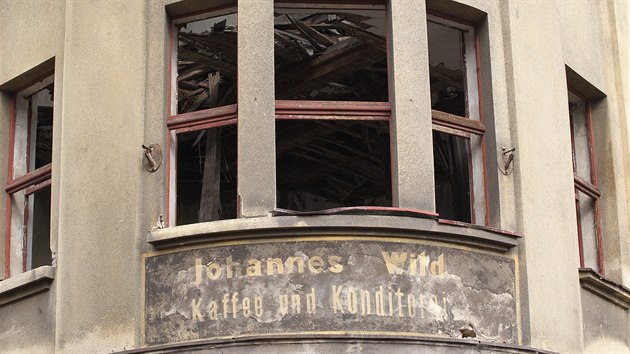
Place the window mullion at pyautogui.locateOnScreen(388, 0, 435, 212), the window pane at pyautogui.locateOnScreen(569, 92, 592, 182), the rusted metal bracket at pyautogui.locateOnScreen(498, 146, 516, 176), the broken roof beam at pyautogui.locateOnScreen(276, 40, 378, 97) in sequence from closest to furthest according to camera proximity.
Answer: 1. the window mullion at pyautogui.locateOnScreen(388, 0, 435, 212)
2. the rusted metal bracket at pyautogui.locateOnScreen(498, 146, 516, 176)
3. the broken roof beam at pyautogui.locateOnScreen(276, 40, 378, 97)
4. the window pane at pyautogui.locateOnScreen(569, 92, 592, 182)

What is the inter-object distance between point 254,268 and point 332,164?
22.1 ft

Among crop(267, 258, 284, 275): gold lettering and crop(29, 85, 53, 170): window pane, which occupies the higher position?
crop(29, 85, 53, 170): window pane

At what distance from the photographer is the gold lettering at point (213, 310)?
14.5 m

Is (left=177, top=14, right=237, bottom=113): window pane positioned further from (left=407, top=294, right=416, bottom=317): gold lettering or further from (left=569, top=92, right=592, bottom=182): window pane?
(left=569, top=92, right=592, bottom=182): window pane

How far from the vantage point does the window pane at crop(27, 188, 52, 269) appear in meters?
17.2

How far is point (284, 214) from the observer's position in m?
14.5

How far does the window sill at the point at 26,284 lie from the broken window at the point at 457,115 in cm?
404

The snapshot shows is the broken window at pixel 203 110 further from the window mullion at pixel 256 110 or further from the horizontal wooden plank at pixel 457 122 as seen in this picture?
the horizontal wooden plank at pixel 457 122

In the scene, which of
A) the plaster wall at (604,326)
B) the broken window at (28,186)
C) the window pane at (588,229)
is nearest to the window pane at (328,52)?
the broken window at (28,186)

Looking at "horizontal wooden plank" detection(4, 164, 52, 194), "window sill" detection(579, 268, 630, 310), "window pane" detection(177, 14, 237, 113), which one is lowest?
"window sill" detection(579, 268, 630, 310)

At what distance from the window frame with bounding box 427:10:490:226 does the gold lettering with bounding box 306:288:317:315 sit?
1953mm

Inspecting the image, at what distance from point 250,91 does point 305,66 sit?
2.50 meters

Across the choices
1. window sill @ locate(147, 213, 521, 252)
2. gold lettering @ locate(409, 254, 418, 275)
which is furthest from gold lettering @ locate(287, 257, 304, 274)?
gold lettering @ locate(409, 254, 418, 275)

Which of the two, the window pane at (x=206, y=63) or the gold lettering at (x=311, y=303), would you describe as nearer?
the gold lettering at (x=311, y=303)
